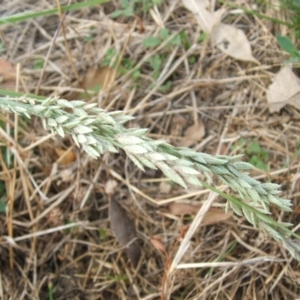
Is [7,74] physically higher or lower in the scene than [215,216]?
higher

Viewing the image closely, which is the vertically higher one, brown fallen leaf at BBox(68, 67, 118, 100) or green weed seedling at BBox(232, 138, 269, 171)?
brown fallen leaf at BBox(68, 67, 118, 100)

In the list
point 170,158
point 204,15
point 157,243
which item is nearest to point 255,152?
point 157,243

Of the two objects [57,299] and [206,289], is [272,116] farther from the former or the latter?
[57,299]

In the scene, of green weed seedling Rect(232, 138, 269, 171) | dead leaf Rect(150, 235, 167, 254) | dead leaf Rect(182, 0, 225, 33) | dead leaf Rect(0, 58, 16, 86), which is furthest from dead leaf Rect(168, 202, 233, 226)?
dead leaf Rect(0, 58, 16, 86)

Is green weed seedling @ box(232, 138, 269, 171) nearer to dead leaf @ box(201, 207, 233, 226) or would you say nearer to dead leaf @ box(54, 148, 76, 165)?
dead leaf @ box(201, 207, 233, 226)

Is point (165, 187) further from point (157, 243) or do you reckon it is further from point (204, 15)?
point (204, 15)

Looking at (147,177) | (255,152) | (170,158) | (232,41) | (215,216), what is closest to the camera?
(170,158)

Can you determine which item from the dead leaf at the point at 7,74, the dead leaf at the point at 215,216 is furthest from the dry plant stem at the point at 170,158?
the dead leaf at the point at 7,74

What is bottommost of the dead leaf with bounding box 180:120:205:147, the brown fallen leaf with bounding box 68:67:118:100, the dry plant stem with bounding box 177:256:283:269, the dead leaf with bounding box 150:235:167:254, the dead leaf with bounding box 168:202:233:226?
the dead leaf with bounding box 150:235:167:254
